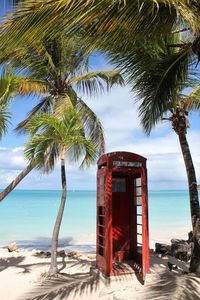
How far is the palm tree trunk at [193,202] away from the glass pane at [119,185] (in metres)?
1.68

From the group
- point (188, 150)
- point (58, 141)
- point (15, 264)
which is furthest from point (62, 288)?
point (188, 150)

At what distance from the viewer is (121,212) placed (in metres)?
8.38

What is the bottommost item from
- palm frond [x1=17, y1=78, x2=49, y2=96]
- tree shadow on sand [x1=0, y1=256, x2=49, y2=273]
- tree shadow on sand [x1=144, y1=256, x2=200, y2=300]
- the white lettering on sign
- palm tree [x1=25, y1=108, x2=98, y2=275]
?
tree shadow on sand [x1=0, y1=256, x2=49, y2=273]

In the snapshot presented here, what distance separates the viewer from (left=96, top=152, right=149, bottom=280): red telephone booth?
24.7 ft

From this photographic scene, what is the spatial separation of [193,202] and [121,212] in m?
1.81

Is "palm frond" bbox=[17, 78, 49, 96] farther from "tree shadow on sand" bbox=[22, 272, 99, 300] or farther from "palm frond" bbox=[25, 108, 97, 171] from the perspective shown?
"tree shadow on sand" bbox=[22, 272, 99, 300]

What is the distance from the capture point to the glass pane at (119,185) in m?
8.37

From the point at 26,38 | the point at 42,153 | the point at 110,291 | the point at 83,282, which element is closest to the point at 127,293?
the point at 110,291

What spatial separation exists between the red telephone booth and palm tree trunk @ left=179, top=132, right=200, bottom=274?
3.97 ft

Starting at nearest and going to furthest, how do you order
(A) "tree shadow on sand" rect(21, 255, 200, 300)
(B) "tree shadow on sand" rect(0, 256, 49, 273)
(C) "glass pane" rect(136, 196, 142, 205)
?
1. (A) "tree shadow on sand" rect(21, 255, 200, 300)
2. (C) "glass pane" rect(136, 196, 142, 205)
3. (B) "tree shadow on sand" rect(0, 256, 49, 273)

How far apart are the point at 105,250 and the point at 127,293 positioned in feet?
3.60

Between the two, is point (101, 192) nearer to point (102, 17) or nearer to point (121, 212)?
point (121, 212)

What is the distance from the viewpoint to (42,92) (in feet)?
42.2

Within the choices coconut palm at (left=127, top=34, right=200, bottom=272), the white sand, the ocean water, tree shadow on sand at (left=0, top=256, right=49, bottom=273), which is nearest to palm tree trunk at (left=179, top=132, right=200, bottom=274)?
coconut palm at (left=127, top=34, right=200, bottom=272)
